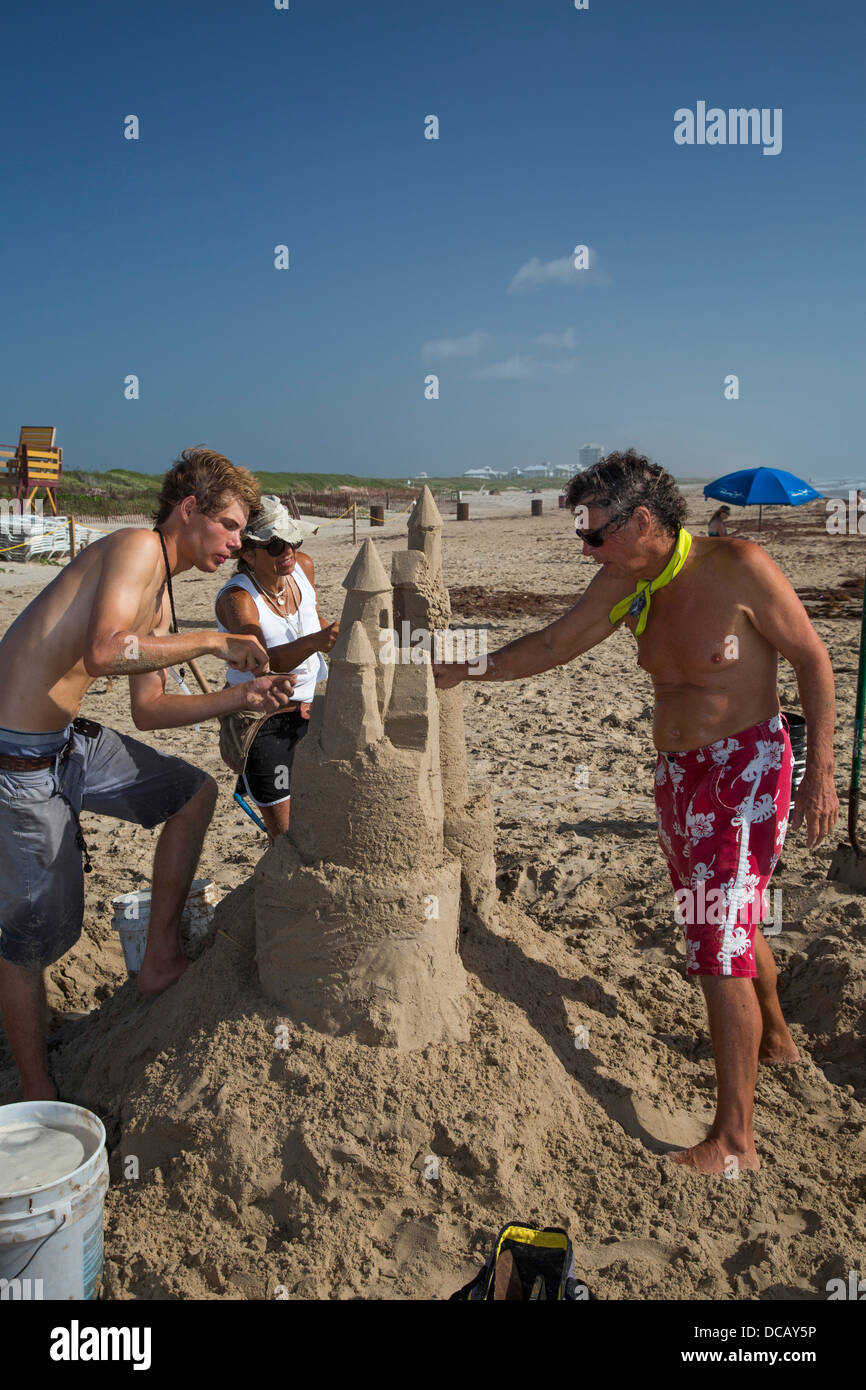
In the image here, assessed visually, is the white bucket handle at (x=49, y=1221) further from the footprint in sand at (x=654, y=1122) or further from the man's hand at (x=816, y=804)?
the man's hand at (x=816, y=804)

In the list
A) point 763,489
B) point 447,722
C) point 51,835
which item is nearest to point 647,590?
point 447,722

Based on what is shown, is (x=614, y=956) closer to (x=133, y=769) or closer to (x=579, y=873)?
(x=579, y=873)

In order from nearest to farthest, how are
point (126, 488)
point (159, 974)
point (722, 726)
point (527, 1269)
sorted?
point (527, 1269) → point (722, 726) → point (159, 974) → point (126, 488)

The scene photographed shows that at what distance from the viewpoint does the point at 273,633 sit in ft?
12.3

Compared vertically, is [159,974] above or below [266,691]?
below

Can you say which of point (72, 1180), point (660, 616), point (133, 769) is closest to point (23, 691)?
point (133, 769)

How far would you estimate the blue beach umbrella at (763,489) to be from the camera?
1212cm

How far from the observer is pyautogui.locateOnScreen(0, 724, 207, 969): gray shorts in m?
2.89

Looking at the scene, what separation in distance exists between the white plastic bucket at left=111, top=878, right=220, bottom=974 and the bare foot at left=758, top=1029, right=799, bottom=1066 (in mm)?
2036

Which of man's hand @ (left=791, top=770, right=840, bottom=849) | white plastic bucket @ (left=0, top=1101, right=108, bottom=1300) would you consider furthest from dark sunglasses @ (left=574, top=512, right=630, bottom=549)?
white plastic bucket @ (left=0, top=1101, right=108, bottom=1300)

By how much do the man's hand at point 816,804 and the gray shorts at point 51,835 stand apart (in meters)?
2.11

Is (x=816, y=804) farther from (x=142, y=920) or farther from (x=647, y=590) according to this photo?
(x=142, y=920)

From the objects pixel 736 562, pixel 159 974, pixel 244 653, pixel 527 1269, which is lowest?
pixel 527 1269

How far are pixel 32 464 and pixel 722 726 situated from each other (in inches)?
744
